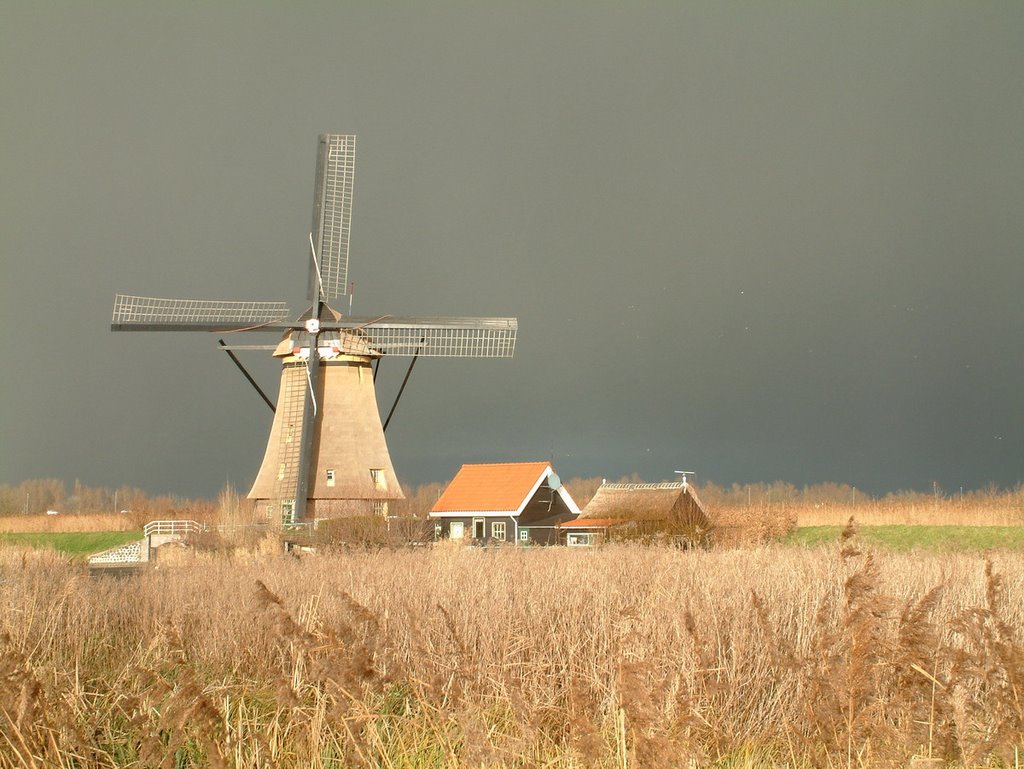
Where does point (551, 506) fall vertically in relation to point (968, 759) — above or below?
above

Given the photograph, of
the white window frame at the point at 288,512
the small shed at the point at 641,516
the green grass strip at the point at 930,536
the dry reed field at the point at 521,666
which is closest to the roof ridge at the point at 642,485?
the small shed at the point at 641,516

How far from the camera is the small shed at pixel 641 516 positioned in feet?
76.3

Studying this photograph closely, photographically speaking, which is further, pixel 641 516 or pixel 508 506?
pixel 508 506

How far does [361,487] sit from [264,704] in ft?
67.8

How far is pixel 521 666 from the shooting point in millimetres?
7660

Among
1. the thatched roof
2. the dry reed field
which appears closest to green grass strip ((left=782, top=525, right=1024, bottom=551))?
the thatched roof

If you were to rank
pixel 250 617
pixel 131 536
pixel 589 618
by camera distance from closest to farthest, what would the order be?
1. pixel 589 618
2. pixel 250 617
3. pixel 131 536

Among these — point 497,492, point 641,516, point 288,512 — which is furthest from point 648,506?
point 288,512

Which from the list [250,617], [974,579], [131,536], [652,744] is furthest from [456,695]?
[131,536]

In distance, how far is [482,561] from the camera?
13047mm

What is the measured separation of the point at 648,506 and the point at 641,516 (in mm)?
1582

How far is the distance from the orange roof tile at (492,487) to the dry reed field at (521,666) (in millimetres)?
19363

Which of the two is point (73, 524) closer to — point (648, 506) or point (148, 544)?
point (148, 544)

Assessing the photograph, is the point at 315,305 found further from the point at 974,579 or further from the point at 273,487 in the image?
the point at 974,579
